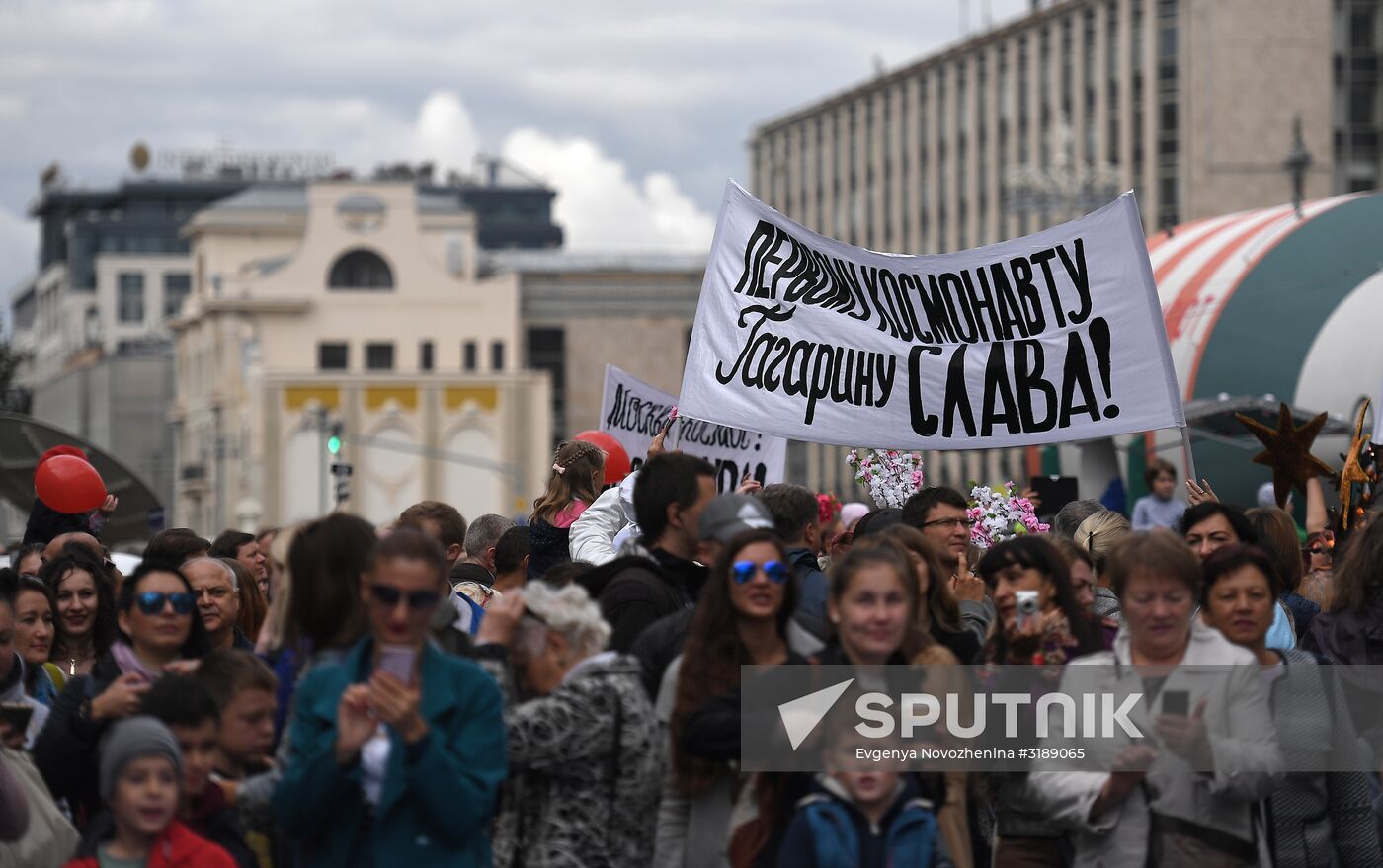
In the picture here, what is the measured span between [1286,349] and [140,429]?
102208 mm

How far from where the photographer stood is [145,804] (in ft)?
20.7

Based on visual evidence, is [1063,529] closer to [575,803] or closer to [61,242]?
[575,803]

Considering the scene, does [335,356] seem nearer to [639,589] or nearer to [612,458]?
[612,458]

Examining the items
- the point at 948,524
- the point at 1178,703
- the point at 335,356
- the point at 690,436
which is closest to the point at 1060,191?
the point at 335,356

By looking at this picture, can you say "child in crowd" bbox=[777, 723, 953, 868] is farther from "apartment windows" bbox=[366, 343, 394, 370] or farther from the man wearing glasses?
"apartment windows" bbox=[366, 343, 394, 370]

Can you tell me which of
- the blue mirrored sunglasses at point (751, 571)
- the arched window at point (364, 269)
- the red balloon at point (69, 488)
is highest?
the arched window at point (364, 269)

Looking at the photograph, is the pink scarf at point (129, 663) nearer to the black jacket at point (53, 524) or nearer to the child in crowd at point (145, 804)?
the child in crowd at point (145, 804)

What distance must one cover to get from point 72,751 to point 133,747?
1.70 ft

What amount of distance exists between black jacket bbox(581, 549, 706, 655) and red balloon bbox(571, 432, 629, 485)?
462 centimetres

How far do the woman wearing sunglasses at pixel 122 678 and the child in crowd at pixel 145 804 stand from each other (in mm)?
278

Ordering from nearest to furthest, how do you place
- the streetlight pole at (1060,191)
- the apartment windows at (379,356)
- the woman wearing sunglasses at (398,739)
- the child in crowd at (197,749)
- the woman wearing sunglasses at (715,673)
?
the woman wearing sunglasses at (398,739) → the child in crowd at (197,749) → the woman wearing sunglasses at (715,673) → the streetlight pole at (1060,191) → the apartment windows at (379,356)

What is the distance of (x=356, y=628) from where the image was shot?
20.9 ft

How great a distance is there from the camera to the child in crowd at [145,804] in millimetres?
6320

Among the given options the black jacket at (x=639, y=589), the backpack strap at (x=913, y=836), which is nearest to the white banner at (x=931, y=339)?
the black jacket at (x=639, y=589)
